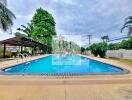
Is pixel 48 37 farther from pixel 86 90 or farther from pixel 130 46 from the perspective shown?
pixel 86 90

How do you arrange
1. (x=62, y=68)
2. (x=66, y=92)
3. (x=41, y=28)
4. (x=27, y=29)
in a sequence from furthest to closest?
(x=41, y=28)
(x=27, y=29)
(x=62, y=68)
(x=66, y=92)

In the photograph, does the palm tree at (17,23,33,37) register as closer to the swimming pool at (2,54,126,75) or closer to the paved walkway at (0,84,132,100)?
the swimming pool at (2,54,126,75)

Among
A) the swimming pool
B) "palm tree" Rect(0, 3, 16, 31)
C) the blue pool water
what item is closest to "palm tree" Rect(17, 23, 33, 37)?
the blue pool water

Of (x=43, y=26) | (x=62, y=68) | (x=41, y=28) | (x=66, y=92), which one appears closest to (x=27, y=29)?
(x=41, y=28)

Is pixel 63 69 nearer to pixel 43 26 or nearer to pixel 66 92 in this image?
pixel 66 92

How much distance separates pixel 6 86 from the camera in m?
7.88

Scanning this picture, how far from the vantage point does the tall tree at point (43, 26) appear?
45094 mm

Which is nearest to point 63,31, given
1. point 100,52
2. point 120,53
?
point 100,52

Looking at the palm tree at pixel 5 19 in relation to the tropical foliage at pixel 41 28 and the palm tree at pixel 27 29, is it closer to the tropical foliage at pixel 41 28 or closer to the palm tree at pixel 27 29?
the tropical foliage at pixel 41 28

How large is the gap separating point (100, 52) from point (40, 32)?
1584cm

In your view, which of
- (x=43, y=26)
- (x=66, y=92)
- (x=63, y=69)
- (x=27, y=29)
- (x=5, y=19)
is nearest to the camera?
(x=66, y=92)

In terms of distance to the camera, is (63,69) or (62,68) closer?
(63,69)

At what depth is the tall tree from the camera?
4509 centimetres

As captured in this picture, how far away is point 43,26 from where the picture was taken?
46.3m
